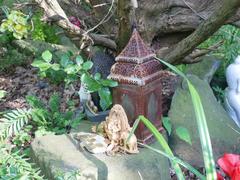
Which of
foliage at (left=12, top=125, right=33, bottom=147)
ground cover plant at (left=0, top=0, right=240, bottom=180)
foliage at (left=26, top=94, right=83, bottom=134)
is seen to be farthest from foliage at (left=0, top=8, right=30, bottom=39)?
foliage at (left=12, top=125, right=33, bottom=147)

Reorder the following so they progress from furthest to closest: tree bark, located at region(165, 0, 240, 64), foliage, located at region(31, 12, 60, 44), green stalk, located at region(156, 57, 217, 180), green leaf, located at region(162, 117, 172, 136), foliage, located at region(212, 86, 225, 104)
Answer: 1. foliage, located at region(31, 12, 60, 44)
2. foliage, located at region(212, 86, 225, 104)
3. green leaf, located at region(162, 117, 172, 136)
4. tree bark, located at region(165, 0, 240, 64)
5. green stalk, located at region(156, 57, 217, 180)

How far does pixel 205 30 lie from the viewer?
195 cm

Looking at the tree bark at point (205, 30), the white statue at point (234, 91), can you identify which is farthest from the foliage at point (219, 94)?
the tree bark at point (205, 30)

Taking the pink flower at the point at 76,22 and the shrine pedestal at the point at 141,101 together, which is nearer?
the shrine pedestal at the point at 141,101

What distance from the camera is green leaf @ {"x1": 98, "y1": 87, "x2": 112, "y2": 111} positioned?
196 centimetres

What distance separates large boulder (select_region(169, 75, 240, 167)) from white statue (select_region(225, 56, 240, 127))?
0.22 feet

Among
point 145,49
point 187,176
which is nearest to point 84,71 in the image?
point 145,49

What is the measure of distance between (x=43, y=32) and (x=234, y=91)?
2.44 metres

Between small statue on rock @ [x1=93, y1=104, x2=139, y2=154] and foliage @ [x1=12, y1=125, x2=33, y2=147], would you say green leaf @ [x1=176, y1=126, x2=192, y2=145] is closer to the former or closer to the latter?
small statue on rock @ [x1=93, y1=104, x2=139, y2=154]

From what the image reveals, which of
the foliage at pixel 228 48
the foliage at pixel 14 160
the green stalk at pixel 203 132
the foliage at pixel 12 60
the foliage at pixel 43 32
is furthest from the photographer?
the foliage at pixel 43 32

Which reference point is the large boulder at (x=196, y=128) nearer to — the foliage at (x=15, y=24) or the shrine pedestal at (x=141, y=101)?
the shrine pedestal at (x=141, y=101)

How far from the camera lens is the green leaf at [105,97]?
1.96 meters

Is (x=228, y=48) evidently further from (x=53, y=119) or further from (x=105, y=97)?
(x=53, y=119)

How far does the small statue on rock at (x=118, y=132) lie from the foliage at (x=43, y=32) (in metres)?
2.41
